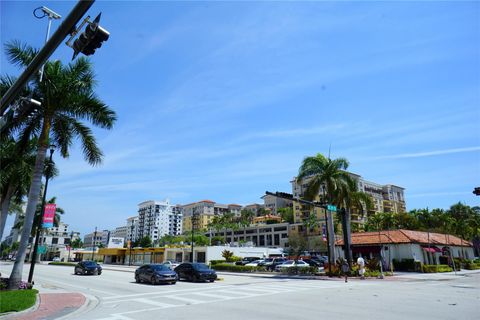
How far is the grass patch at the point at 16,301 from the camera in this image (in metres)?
12.1

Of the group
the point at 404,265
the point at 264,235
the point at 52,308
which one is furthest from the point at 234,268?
the point at 264,235

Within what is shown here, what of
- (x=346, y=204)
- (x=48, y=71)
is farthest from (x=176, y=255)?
(x=48, y=71)

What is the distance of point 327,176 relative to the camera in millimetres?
34625

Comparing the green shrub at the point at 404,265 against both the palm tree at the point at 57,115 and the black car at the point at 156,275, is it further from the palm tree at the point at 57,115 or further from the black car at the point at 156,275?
the palm tree at the point at 57,115

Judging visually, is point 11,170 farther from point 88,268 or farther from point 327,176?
point 327,176

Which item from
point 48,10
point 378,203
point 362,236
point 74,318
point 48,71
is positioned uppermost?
point 378,203

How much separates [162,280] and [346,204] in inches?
747

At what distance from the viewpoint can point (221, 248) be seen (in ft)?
229

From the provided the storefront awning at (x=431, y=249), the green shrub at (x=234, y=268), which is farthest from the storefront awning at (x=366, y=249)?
the green shrub at (x=234, y=268)

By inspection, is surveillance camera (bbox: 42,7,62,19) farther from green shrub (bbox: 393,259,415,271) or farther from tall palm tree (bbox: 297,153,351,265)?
green shrub (bbox: 393,259,415,271)

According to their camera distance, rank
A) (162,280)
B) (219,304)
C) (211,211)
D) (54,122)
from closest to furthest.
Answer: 1. (219,304)
2. (54,122)
3. (162,280)
4. (211,211)

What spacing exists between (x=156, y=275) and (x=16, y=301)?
11519mm

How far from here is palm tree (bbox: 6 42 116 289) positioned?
57.5 ft

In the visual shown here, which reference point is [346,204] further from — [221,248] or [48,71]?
[221,248]
